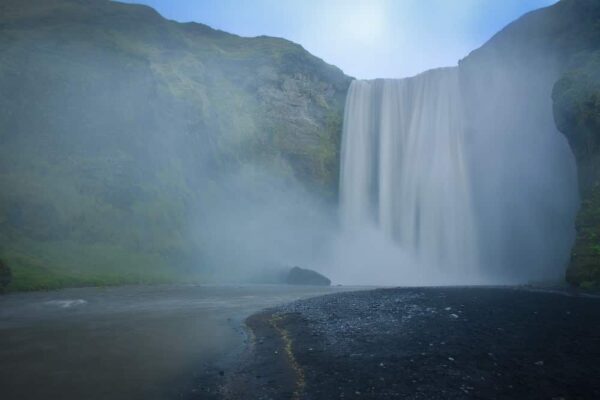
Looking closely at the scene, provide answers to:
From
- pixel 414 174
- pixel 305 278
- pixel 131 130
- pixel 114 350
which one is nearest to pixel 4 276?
pixel 114 350

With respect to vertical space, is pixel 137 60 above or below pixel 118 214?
above

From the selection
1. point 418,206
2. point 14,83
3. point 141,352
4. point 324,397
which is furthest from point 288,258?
point 324,397

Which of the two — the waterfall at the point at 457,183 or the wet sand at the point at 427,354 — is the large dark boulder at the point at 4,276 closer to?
the wet sand at the point at 427,354

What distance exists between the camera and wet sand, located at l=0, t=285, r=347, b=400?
31.8 feet

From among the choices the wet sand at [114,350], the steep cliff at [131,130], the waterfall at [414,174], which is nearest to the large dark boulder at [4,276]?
the steep cliff at [131,130]

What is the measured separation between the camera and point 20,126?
Answer: 2414 inches

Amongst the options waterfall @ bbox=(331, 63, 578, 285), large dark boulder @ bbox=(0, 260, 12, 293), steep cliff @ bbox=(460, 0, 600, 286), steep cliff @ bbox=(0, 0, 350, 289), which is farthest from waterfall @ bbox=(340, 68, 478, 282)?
large dark boulder @ bbox=(0, 260, 12, 293)

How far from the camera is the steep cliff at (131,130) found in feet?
173

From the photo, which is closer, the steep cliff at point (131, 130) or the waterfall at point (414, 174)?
the steep cliff at point (131, 130)

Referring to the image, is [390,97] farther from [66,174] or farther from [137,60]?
[66,174]

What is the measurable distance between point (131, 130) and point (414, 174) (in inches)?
1782

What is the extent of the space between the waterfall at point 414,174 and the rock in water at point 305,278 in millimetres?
12602

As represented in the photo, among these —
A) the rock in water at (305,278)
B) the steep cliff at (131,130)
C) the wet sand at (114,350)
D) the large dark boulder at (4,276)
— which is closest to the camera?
the wet sand at (114,350)

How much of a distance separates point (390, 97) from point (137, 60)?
4424cm
